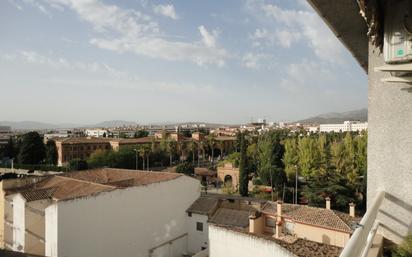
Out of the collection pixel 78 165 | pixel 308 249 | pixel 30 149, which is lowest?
pixel 78 165

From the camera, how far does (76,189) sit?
55.3ft

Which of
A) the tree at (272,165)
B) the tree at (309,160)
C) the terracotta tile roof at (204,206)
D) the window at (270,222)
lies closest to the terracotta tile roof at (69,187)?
the terracotta tile roof at (204,206)

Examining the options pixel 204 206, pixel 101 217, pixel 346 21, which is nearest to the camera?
pixel 346 21

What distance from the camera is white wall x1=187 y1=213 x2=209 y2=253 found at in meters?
17.9

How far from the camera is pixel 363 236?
2.61 metres

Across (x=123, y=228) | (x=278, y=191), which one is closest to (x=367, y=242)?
(x=123, y=228)

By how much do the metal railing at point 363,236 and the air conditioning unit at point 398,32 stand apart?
132cm

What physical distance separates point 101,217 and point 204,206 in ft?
18.7

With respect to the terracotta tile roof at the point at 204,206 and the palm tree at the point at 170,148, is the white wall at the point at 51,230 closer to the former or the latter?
the terracotta tile roof at the point at 204,206

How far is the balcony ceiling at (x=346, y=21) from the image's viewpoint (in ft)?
9.95

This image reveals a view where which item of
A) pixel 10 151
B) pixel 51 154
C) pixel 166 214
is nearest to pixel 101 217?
pixel 166 214

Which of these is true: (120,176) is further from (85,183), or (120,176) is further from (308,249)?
(308,249)

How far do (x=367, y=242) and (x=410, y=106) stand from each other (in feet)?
4.72

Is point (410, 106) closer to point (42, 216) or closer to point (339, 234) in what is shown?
point (339, 234)
